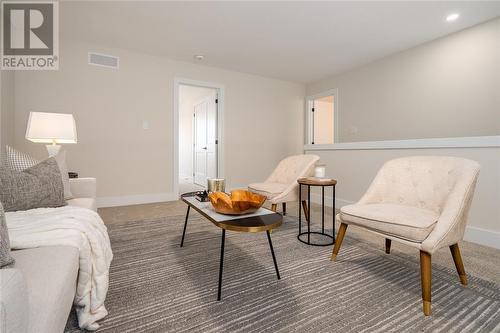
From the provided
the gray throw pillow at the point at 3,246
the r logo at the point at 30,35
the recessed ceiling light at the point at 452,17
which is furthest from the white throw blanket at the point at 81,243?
the recessed ceiling light at the point at 452,17

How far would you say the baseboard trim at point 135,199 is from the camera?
3514mm

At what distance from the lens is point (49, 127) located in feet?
7.50

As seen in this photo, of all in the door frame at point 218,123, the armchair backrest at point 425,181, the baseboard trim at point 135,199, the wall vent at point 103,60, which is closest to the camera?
the armchair backrest at point 425,181

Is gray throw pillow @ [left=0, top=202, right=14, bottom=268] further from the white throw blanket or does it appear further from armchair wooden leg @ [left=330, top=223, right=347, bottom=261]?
armchair wooden leg @ [left=330, top=223, right=347, bottom=261]

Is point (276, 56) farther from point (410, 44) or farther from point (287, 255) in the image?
point (287, 255)

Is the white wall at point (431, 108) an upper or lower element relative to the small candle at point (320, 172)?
upper

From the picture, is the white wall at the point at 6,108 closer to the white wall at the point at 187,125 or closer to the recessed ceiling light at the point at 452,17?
the white wall at the point at 187,125

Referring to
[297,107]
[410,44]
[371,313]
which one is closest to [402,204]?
[371,313]

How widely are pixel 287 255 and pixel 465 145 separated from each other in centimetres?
203

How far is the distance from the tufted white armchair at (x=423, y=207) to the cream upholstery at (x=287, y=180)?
2.60ft

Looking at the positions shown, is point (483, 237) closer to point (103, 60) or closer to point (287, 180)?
point (287, 180)

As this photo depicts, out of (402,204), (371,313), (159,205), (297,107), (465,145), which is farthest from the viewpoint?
(297,107)

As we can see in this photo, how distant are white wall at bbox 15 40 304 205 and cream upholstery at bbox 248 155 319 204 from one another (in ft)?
5.71

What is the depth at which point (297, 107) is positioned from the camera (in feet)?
17.4
